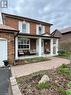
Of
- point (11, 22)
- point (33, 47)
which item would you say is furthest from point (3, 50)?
point (33, 47)

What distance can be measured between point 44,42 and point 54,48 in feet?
7.20

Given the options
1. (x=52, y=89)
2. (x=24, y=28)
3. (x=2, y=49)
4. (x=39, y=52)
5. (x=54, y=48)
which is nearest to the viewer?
(x=52, y=89)

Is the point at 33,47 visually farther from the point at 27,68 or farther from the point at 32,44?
the point at 27,68

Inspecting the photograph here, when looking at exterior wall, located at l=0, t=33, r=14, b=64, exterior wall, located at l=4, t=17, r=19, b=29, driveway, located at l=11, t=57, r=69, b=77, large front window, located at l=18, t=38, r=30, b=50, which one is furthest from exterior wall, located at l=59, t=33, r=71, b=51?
exterior wall, located at l=0, t=33, r=14, b=64

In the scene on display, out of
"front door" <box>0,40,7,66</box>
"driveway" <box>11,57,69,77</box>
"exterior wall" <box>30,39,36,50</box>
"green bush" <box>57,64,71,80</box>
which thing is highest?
"exterior wall" <box>30,39,36,50</box>

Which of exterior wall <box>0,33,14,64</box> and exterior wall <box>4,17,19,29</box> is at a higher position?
exterior wall <box>4,17,19,29</box>

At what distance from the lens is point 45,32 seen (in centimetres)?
2766

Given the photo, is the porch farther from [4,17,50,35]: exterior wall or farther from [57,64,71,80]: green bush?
[57,64,71,80]: green bush

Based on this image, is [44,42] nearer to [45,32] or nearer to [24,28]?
[45,32]

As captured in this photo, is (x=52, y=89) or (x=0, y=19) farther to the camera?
(x=0, y=19)

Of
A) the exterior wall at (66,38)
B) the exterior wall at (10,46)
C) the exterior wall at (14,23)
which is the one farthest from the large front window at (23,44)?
the exterior wall at (66,38)

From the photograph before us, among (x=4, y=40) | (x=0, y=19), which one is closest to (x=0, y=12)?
(x=0, y=19)

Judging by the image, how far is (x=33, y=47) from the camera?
25047 millimetres

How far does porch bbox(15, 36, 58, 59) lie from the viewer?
22.5 meters
